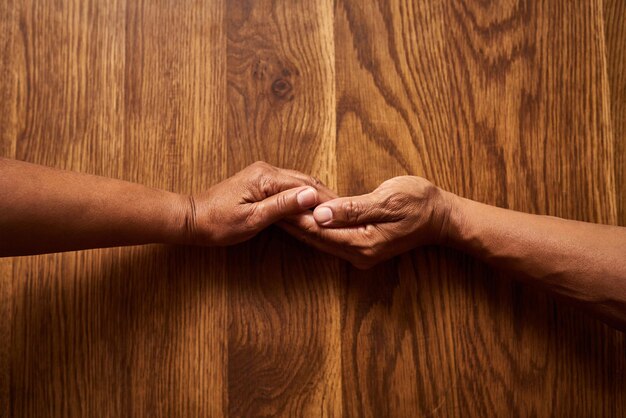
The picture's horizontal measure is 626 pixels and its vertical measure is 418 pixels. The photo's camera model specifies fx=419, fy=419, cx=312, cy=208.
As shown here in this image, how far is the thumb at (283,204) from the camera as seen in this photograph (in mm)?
774

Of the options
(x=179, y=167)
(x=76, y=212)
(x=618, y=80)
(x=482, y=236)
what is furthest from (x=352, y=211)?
(x=618, y=80)

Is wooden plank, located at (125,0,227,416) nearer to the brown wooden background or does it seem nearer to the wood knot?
the brown wooden background

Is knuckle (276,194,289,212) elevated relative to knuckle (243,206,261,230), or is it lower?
elevated

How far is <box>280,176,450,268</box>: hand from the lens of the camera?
2.54ft

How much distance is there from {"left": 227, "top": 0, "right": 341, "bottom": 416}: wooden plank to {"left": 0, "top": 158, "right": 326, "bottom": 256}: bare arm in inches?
3.1

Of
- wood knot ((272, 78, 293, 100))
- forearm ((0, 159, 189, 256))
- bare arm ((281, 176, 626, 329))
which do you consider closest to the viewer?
forearm ((0, 159, 189, 256))

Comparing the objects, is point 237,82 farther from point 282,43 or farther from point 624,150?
point 624,150

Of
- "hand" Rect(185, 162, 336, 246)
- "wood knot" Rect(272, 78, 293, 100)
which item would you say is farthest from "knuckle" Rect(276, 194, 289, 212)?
"wood knot" Rect(272, 78, 293, 100)

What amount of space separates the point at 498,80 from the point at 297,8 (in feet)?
1.49

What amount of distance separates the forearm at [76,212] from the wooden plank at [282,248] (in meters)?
0.16

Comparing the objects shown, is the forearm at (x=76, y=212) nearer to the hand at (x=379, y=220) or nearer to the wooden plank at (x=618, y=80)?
the hand at (x=379, y=220)

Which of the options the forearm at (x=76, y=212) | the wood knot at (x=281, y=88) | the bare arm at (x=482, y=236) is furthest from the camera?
the wood knot at (x=281, y=88)

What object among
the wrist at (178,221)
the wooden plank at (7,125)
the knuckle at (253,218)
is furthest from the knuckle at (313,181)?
the wooden plank at (7,125)

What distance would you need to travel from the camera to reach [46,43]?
0.88 m
